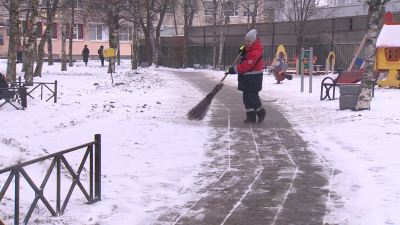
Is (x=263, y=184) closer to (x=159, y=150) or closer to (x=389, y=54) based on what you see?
(x=159, y=150)

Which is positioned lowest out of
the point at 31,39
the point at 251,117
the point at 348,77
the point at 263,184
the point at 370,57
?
the point at 263,184

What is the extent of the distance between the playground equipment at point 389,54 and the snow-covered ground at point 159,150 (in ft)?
10.7

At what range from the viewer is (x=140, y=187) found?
5742 mm

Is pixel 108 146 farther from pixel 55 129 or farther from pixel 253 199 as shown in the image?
pixel 253 199

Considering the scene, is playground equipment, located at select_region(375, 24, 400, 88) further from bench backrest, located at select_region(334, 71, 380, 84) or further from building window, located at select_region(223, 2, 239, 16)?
building window, located at select_region(223, 2, 239, 16)

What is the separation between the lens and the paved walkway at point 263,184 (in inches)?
184

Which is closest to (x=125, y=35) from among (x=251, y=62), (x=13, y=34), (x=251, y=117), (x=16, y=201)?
(x=13, y=34)

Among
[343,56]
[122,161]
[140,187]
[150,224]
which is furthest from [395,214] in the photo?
[343,56]

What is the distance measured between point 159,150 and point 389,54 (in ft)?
40.9

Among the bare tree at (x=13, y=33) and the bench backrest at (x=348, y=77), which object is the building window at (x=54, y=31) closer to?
the bare tree at (x=13, y=33)

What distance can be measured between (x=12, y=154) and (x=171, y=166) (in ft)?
7.22

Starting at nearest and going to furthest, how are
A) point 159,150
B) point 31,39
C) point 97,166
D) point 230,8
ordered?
point 97,166 < point 159,150 < point 31,39 < point 230,8

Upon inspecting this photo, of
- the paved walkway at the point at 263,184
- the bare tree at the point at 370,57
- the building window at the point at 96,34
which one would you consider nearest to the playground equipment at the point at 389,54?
the bare tree at the point at 370,57

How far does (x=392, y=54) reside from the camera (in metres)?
17.3
